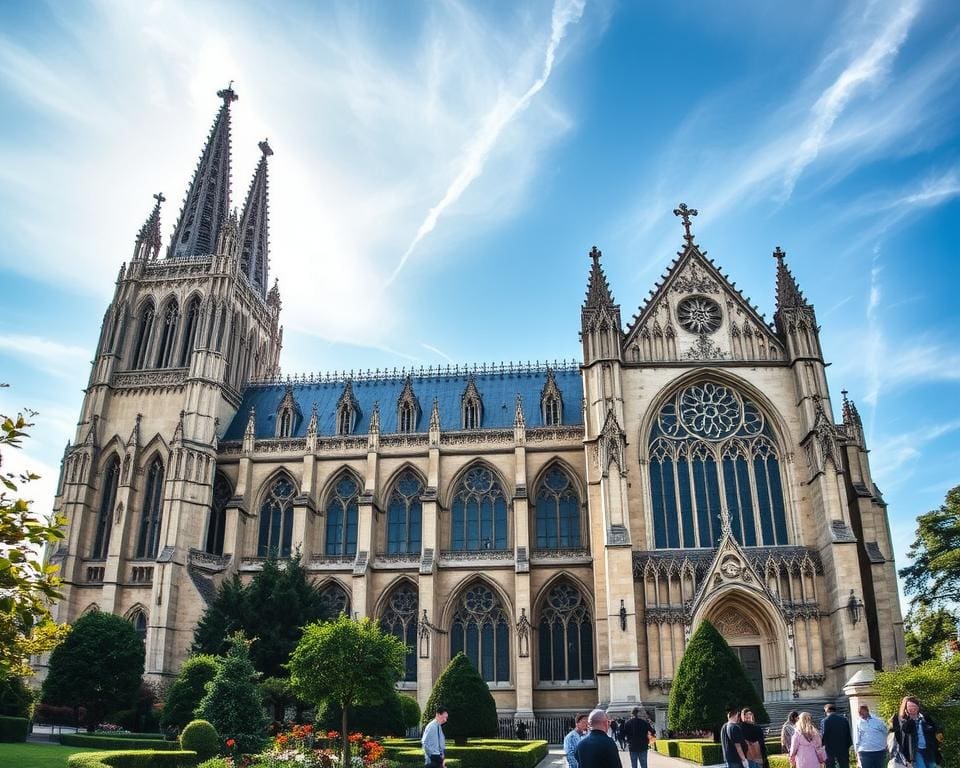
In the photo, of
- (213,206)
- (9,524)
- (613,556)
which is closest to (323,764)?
(9,524)

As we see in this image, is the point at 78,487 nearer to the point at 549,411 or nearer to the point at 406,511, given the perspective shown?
the point at 406,511

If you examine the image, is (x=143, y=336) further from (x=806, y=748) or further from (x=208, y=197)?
(x=806, y=748)

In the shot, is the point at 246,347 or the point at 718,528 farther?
the point at 246,347

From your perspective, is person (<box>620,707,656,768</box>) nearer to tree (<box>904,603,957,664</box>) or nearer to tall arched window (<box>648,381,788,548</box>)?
tall arched window (<box>648,381,788,548</box>)

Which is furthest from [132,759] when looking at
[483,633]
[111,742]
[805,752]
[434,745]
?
[483,633]

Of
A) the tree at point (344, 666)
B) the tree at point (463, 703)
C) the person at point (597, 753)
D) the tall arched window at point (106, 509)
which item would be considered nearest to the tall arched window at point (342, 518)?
the tall arched window at point (106, 509)

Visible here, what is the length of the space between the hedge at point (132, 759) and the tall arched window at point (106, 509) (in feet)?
74.0

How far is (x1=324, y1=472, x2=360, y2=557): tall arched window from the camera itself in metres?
41.9

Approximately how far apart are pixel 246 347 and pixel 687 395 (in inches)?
1067

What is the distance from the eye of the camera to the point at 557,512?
4078 cm

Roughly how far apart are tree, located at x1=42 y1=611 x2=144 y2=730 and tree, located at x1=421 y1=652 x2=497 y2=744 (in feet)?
45.8

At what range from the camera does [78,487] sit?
4100cm

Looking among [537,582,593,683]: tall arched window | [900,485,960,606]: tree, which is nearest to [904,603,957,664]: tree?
[900,485,960,606]: tree

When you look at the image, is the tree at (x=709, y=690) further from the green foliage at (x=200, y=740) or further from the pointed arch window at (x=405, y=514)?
the pointed arch window at (x=405, y=514)
